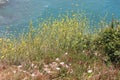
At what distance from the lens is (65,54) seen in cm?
692

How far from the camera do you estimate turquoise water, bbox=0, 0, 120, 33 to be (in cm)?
1622

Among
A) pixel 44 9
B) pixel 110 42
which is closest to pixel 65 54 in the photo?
pixel 110 42

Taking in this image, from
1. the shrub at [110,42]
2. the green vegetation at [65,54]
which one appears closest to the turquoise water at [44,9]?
the green vegetation at [65,54]

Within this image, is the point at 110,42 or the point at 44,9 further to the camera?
the point at 44,9

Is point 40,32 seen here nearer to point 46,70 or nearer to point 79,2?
point 46,70

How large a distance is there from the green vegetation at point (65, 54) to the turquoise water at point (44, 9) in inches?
296

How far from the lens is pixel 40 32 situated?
825 cm

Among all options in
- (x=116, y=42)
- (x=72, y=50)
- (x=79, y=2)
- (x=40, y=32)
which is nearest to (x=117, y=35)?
(x=116, y=42)

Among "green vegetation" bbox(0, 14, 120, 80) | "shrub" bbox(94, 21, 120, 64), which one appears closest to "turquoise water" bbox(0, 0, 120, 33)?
"green vegetation" bbox(0, 14, 120, 80)

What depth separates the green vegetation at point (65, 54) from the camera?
19.2 feet

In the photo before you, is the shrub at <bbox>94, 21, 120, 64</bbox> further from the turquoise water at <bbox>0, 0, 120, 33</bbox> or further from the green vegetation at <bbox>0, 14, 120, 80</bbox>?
the turquoise water at <bbox>0, 0, 120, 33</bbox>

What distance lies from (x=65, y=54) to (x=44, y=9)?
36.8 ft

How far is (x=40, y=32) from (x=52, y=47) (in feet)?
2.66

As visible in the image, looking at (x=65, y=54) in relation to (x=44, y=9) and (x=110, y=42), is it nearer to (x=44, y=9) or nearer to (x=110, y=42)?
(x=110, y=42)
